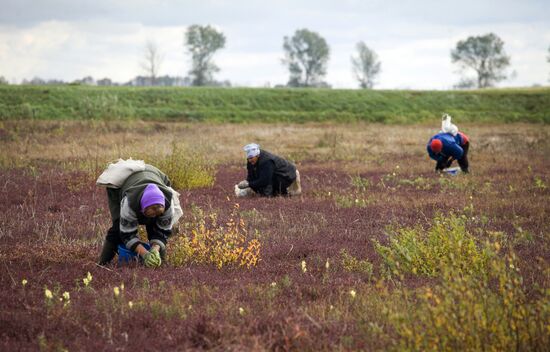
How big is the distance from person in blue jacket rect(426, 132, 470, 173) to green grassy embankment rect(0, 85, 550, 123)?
83.2 ft

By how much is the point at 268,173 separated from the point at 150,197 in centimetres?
648

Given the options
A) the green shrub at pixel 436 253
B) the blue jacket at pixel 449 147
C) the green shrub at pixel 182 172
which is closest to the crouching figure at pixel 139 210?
the green shrub at pixel 436 253

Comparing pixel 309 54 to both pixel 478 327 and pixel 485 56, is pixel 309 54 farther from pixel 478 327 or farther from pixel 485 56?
pixel 478 327

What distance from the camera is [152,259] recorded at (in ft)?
22.6

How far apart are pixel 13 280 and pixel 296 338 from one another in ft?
10.6

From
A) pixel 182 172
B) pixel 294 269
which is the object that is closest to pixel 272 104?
pixel 182 172

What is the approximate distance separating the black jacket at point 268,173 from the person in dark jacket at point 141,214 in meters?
5.57

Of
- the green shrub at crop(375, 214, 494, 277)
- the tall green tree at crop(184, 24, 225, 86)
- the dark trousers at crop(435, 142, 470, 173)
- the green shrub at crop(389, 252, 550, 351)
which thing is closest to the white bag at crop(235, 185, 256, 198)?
the dark trousers at crop(435, 142, 470, 173)

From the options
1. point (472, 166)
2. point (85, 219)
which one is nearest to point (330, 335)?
point (85, 219)

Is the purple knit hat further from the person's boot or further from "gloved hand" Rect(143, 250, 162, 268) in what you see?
the person's boot

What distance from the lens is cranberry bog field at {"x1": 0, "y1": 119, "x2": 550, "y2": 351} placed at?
14.7ft

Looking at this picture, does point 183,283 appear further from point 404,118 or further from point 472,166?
point 404,118

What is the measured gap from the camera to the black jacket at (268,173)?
1283 cm

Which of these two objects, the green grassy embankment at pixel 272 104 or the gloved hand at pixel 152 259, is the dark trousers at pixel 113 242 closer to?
the gloved hand at pixel 152 259
